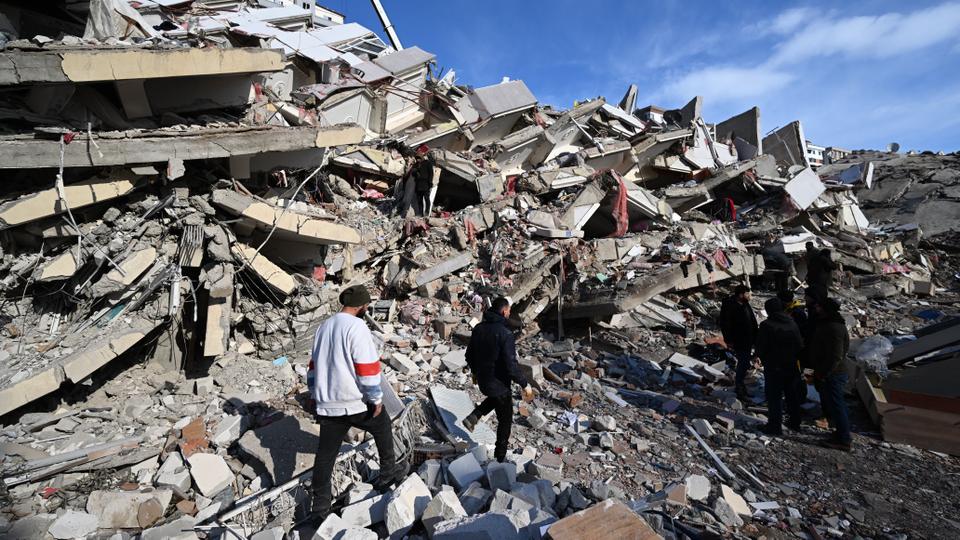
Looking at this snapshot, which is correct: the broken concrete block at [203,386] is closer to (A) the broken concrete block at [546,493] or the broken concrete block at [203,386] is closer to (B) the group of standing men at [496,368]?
(B) the group of standing men at [496,368]

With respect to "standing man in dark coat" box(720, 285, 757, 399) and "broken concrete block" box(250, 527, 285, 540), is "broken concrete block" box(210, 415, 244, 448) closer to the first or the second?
"broken concrete block" box(250, 527, 285, 540)

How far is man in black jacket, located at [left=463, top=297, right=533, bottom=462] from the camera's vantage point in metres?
3.63

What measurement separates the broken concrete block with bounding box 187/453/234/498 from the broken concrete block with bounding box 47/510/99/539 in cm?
61

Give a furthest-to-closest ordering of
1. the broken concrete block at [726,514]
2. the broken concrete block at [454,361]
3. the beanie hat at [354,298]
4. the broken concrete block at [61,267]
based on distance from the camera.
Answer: the broken concrete block at [454,361], the broken concrete block at [61,267], the broken concrete block at [726,514], the beanie hat at [354,298]

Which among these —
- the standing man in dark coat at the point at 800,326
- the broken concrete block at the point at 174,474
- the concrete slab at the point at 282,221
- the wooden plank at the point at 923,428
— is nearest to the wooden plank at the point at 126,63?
the concrete slab at the point at 282,221

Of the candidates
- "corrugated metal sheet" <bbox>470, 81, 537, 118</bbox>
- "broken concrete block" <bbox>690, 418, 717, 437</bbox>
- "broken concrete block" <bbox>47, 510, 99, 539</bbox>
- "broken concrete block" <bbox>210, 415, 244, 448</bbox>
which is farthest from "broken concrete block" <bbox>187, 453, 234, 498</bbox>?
"corrugated metal sheet" <bbox>470, 81, 537, 118</bbox>

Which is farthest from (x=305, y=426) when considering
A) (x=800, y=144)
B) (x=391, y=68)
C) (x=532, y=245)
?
(x=800, y=144)

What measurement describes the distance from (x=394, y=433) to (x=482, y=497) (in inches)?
38.3

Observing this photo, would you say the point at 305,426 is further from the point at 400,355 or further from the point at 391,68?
the point at 391,68

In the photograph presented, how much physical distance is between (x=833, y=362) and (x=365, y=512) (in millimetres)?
4247

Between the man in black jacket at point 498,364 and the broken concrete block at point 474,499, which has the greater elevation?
the man in black jacket at point 498,364

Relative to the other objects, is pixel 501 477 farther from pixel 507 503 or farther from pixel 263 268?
pixel 263 268

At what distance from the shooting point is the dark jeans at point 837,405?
4.38 metres

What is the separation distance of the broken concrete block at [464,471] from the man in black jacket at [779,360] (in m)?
3.15
